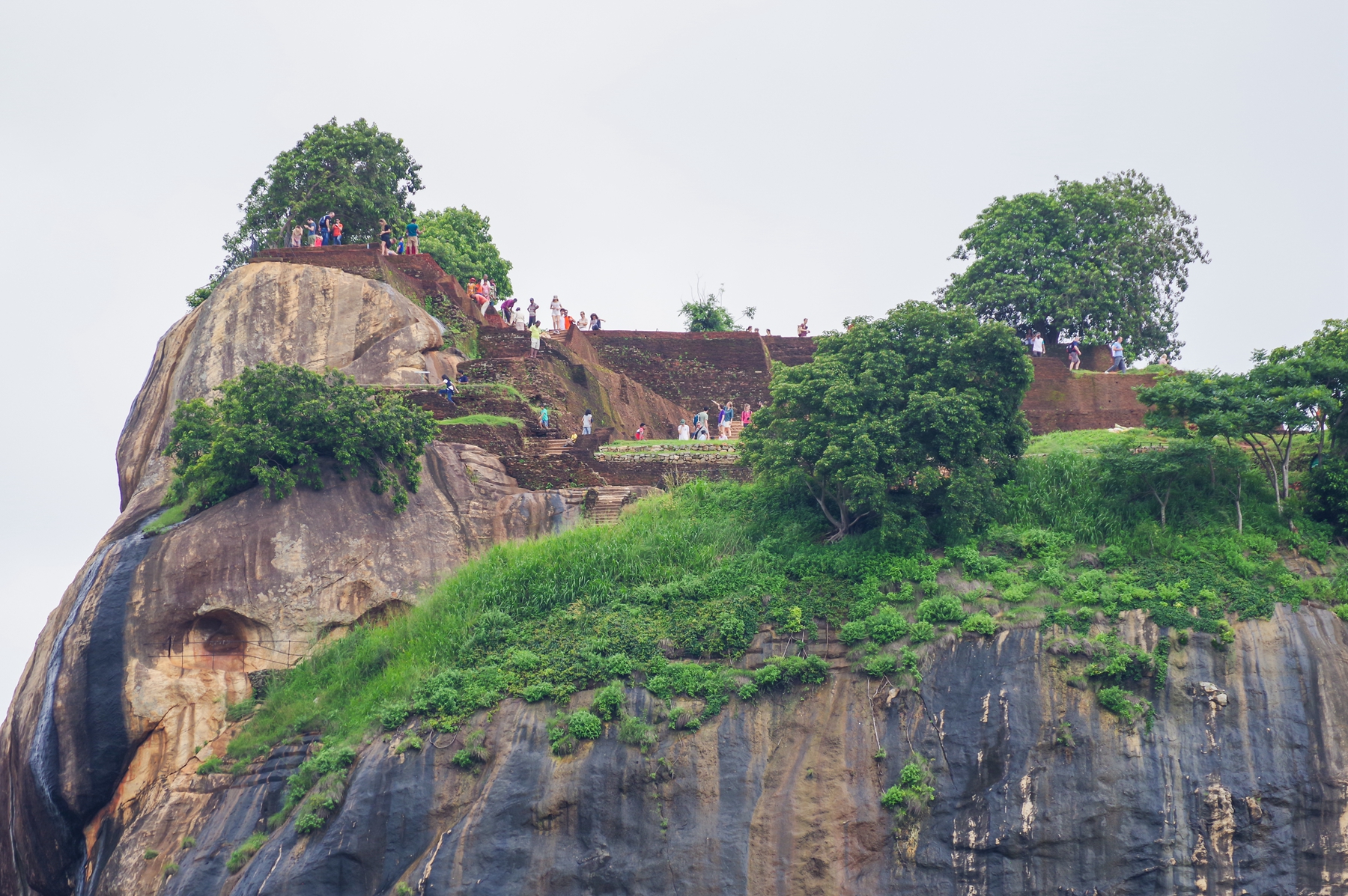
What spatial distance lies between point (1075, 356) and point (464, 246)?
1973 centimetres

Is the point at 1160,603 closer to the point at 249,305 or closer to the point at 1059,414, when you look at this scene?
the point at 1059,414

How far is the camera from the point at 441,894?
18688 mm

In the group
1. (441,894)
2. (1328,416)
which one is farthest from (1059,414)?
(441,894)

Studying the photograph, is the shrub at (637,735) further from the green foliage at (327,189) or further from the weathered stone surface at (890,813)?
the green foliage at (327,189)

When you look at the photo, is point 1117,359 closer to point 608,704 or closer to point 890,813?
point 890,813

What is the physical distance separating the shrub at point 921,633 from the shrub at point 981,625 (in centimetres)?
50

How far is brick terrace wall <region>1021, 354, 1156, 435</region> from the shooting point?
97.3 ft

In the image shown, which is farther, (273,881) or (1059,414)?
(1059,414)

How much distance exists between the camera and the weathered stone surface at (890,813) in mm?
18500

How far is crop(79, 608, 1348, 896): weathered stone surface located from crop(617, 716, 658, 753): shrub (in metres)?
0.15

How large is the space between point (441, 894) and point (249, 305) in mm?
14928

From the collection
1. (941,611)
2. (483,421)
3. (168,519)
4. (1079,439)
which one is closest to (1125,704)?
(941,611)

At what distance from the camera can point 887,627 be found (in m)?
20.7

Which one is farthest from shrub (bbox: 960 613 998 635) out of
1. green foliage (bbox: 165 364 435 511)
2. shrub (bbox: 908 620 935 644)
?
green foliage (bbox: 165 364 435 511)
